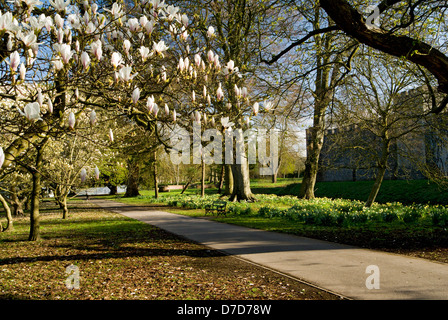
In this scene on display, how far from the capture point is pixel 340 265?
5.62 meters

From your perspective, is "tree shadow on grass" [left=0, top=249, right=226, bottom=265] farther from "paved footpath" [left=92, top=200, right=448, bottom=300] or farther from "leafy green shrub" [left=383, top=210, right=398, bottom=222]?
"leafy green shrub" [left=383, top=210, right=398, bottom=222]

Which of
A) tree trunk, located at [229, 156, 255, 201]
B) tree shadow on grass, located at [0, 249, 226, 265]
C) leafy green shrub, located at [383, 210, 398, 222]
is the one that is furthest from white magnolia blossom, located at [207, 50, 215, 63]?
tree trunk, located at [229, 156, 255, 201]

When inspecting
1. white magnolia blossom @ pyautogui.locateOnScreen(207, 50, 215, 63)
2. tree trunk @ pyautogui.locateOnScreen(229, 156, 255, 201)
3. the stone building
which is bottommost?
tree trunk @ pyautogui.locateOnScreen(229, 156, 255, 201)

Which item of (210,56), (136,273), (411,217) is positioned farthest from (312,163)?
(210,56)

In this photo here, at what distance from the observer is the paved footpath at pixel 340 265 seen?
14.2ft

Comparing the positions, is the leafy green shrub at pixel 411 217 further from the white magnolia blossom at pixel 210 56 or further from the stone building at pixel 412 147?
the white magnolia blossom at pixel 210 56

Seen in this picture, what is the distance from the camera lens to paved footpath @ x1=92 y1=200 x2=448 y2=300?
4316mm

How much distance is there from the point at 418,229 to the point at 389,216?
4.16 feet

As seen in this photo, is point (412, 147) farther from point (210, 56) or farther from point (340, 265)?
point (210, 56)

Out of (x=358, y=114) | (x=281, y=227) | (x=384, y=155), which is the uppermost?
(x=358, y=114)
